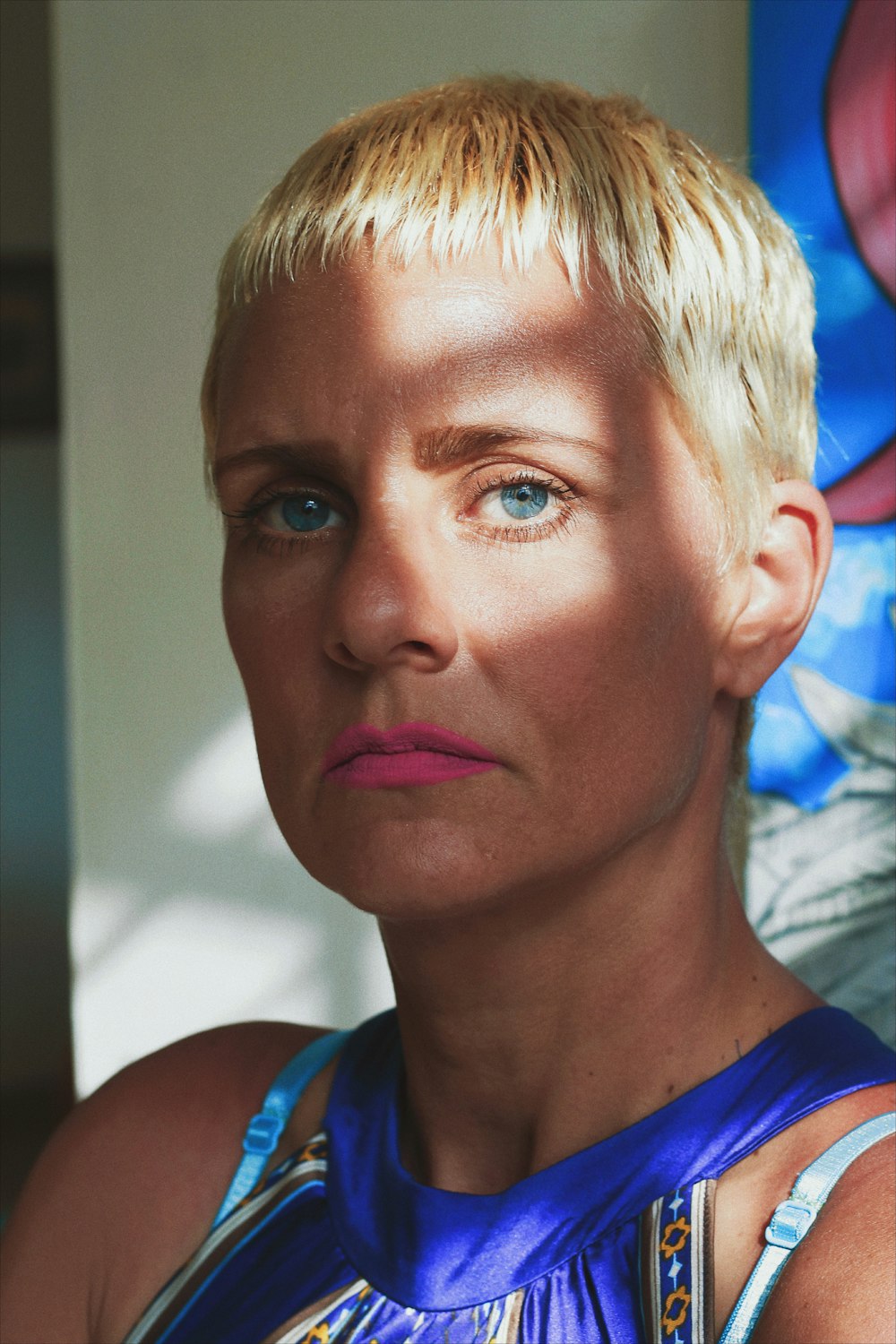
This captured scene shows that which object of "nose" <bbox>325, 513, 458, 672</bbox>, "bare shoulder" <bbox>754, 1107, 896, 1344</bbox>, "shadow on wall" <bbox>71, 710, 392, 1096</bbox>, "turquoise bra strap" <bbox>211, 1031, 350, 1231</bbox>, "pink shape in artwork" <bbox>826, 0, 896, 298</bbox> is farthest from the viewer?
"shadow on wall" <bbox>71, 710, 392, 1096</bbox>

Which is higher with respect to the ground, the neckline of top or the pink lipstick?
the pink lipstick

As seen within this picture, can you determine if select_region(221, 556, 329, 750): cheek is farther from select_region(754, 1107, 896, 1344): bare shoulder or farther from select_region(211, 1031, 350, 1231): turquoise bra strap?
select_region(754, 1107, 896, 1344): bare shoulder

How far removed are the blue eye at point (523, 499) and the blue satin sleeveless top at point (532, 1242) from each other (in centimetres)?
43

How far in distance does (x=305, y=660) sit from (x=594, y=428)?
0.26 m

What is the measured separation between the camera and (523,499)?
995 mm

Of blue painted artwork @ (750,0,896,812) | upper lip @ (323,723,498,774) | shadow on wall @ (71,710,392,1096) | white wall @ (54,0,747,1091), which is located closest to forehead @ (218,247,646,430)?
upper lip @ (323,723,498,774)

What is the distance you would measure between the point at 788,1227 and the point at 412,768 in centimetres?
38

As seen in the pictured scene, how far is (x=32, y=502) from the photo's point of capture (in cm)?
292

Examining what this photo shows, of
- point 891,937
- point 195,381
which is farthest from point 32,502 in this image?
point 891,937

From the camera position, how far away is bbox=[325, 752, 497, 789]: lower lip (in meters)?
0.96

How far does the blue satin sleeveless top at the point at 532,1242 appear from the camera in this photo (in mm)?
A: 961

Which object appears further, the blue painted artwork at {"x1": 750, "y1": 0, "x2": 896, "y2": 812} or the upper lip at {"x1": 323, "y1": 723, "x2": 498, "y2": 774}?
the blue painted artwork at {"x1": 750, "y1": 0, "x2": 896, "y2": 812}

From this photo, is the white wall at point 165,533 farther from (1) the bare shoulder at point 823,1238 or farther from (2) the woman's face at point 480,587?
(1) the bare shoulder at point 823,1238

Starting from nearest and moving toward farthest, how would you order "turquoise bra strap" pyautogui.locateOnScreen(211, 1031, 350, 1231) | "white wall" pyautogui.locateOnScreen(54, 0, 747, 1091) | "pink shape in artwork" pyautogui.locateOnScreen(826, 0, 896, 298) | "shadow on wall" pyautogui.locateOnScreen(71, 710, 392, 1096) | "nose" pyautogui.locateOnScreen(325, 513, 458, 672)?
"nose" pyautogui.locateOnScreen(325, 513, 458, 672)
"turquoise bra strap" pyautogui.locateOnScreen(211, 1031, 350, 1231)
"pink shape in artwork" pyautogui.locateOnScreen(826, 0, 896, 298)
"white wall" pyautogui.locateOnScreen(54, 0, 747, 1091)
"shadow on wall" pyautogui.locateOnScreen(71, 710, 392, 1096)
